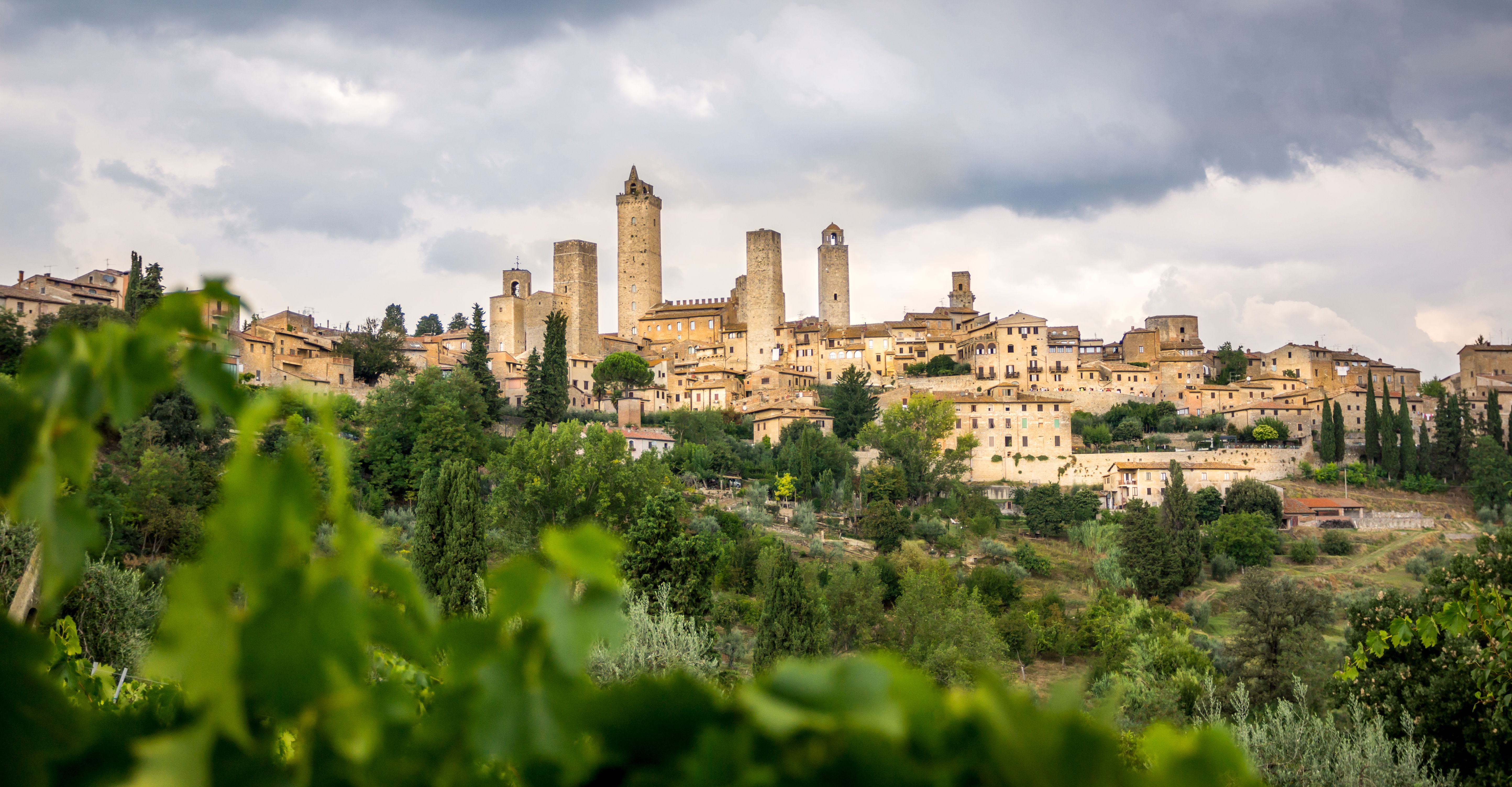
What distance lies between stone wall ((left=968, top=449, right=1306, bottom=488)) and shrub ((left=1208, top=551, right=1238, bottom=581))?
12.4 metres

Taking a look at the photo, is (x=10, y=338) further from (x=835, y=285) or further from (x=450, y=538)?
(x=835, y=285)

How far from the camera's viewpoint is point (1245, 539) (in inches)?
1759

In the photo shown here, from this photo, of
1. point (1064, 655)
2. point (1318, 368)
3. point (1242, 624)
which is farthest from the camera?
point (1318, 368)

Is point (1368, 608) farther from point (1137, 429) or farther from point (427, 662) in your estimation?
point (1137, 429)

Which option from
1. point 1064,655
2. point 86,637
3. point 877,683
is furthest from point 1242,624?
point 877,683

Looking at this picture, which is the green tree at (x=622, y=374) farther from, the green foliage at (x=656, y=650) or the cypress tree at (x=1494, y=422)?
the cypress tree at (x=1494, y=422)

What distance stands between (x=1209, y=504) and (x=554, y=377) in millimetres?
32993

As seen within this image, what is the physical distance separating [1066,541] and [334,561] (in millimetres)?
49453

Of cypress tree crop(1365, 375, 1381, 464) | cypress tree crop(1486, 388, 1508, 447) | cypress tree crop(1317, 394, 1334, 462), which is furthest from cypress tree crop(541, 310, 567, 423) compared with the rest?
cypress tree crop(1486, 388, 1508, 447)

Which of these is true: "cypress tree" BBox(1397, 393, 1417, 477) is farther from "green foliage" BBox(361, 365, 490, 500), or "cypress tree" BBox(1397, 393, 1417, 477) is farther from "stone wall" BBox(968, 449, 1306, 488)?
"green foliage" BBox(361, 365, 490, 500)

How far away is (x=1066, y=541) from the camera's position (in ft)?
156

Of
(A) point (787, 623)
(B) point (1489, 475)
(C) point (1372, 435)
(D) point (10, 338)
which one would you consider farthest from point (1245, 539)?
(D) point (10, 338)

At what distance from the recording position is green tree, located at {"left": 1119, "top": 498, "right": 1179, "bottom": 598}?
38969mm

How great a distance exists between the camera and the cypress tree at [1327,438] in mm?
58531
